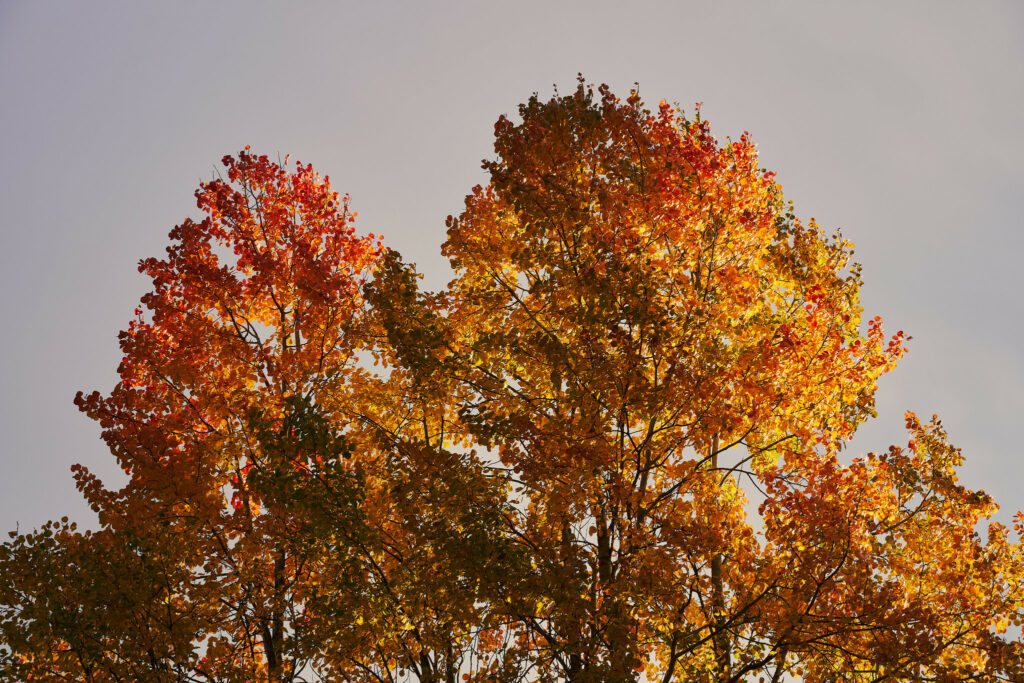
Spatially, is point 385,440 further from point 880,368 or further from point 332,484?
point 880,368

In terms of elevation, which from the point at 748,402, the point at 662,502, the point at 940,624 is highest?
the point at 748,402

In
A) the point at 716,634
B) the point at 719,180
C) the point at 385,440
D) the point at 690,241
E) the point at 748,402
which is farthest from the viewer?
the point at 719,180

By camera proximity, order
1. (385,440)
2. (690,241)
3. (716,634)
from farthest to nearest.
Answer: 1. (690,241)
2. (385,440)
3. (716,634)

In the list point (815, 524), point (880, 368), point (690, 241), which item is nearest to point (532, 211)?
point (690, 241)

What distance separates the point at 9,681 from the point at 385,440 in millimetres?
4846

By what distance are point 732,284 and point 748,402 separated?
89.6 inches

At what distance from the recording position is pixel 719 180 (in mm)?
10812

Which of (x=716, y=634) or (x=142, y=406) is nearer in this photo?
(x=716, y=634)

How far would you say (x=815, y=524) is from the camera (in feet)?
25.3

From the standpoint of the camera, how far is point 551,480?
7.99 metres

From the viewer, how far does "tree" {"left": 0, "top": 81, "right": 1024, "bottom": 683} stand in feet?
24.2

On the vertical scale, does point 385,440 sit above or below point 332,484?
above

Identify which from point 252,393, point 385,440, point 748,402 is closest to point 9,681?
point 252,393

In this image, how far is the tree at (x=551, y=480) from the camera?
7383 mm
